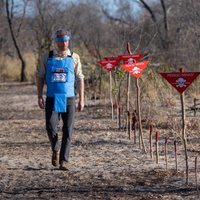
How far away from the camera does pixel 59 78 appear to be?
766cm

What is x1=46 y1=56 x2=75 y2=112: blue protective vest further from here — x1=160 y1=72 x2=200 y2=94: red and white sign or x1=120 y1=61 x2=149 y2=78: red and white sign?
x1=120 y1=61 x2=149 y2=78: red and white sign

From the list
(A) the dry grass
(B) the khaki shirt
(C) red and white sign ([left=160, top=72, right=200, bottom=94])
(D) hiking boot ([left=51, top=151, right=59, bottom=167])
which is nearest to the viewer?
(C) red and white sign ([left=160, top=72, right=200, bottom=94])

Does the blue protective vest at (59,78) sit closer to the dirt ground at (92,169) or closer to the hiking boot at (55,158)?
the hiking boot at (55,158)

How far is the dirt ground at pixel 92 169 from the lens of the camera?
22.2 feet

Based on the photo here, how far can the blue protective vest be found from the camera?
25.1 feet

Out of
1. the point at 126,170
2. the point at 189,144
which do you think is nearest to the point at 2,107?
the point at 189,144

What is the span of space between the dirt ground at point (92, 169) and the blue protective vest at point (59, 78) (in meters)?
0.90

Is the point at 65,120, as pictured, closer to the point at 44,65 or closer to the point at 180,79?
the point at 44,65

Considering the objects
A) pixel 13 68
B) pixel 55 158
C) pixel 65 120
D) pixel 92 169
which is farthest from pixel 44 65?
pixel 13 68

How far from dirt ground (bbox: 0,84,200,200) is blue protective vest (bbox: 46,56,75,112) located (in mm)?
897

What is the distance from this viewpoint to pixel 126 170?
782cm

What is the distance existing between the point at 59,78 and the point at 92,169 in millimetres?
1217

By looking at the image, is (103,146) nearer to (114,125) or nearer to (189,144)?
(189,144)

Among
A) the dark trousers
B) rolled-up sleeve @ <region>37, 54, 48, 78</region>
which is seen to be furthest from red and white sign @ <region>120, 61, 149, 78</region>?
rolled-up sleeve @ <region>37, 54, 48, 78</region>
